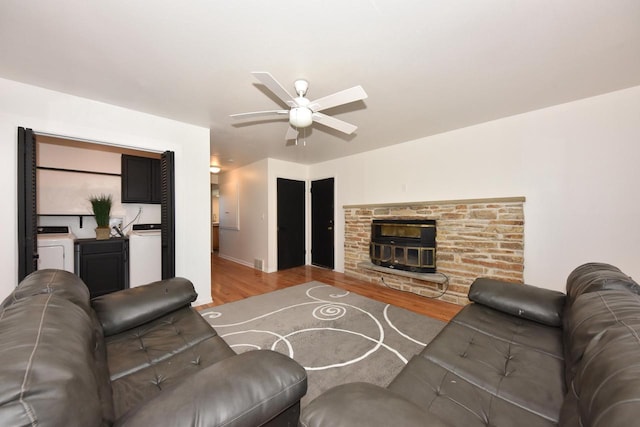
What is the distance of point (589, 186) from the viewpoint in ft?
8.35

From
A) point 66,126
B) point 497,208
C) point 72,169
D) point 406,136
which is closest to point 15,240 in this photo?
point 66,126

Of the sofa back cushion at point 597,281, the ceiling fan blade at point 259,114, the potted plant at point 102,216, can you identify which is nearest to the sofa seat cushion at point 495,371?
the sofa back cushion at point 597,281

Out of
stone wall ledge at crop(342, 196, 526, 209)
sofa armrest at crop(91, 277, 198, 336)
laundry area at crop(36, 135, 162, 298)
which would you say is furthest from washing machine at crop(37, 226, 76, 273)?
stone wall ledge at crop(342, 196, 526, 209)

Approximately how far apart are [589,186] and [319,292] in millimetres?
3430

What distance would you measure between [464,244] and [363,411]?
10.5 ft

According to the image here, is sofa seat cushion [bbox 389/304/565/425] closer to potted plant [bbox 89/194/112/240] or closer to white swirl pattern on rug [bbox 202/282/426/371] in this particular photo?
white swirl pattern on rug [bbox 202/282/426/371]

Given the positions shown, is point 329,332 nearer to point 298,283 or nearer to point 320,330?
point 320,330

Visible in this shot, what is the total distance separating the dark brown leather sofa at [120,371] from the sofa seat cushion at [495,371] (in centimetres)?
66

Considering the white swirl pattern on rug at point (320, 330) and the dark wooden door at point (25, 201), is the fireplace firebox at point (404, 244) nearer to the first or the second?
the white swirl pattern on rug at point (320, 330)

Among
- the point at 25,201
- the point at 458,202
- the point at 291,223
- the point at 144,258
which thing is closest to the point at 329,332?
the point at 458,202

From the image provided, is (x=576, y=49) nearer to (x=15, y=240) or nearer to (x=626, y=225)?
(x=626, y=225)

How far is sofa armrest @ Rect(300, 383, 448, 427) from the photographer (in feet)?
2.31

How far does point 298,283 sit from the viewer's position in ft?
13.8

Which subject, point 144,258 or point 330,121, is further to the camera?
point 144,258
